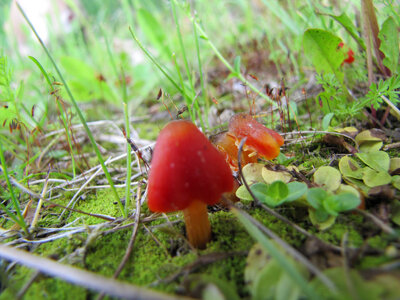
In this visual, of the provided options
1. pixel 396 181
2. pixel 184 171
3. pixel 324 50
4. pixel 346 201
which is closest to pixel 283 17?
pixel 324 50

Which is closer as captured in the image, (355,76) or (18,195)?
(18,195)

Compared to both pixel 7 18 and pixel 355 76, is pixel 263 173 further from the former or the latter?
pixel 7 18

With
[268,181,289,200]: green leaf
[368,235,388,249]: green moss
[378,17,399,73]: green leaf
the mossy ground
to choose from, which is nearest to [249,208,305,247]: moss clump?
the mossy ground

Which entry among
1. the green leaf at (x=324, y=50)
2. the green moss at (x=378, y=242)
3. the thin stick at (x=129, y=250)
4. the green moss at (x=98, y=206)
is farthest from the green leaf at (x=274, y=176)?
the green leaf at (x=324, y=50)

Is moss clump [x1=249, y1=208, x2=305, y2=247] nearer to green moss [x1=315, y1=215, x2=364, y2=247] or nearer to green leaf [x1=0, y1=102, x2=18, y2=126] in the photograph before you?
green moss [x1=315, y1=215, x2=364, y2=247]

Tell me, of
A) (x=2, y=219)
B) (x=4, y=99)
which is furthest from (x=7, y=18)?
(x=2, y=219)

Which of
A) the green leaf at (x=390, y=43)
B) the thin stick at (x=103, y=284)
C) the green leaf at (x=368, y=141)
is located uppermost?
the green leaf at (x=390, y=43)

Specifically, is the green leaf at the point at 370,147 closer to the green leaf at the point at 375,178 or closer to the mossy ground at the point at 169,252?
the green leaf at the point at 375,178
